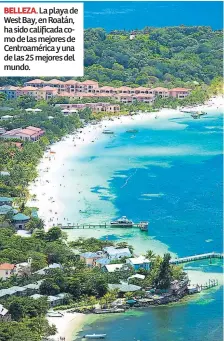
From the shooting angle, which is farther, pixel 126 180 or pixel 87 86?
pixel 87 86

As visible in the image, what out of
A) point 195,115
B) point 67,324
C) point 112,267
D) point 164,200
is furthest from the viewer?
point 195,115

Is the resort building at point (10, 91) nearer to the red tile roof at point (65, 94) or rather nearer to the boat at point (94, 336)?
the red tile roof at point (65, 94)

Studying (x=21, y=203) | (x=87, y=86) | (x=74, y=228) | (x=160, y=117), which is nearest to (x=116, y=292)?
(x=74, y=228)

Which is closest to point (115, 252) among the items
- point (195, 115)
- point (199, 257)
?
point (199, 257)

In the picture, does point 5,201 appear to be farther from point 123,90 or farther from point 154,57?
point 154,57

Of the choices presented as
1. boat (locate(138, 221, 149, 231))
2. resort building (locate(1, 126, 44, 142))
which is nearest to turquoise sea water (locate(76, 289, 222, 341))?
boat (locate(138, 221, 149, 231))

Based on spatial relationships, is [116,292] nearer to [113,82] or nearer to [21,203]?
[21,203]
